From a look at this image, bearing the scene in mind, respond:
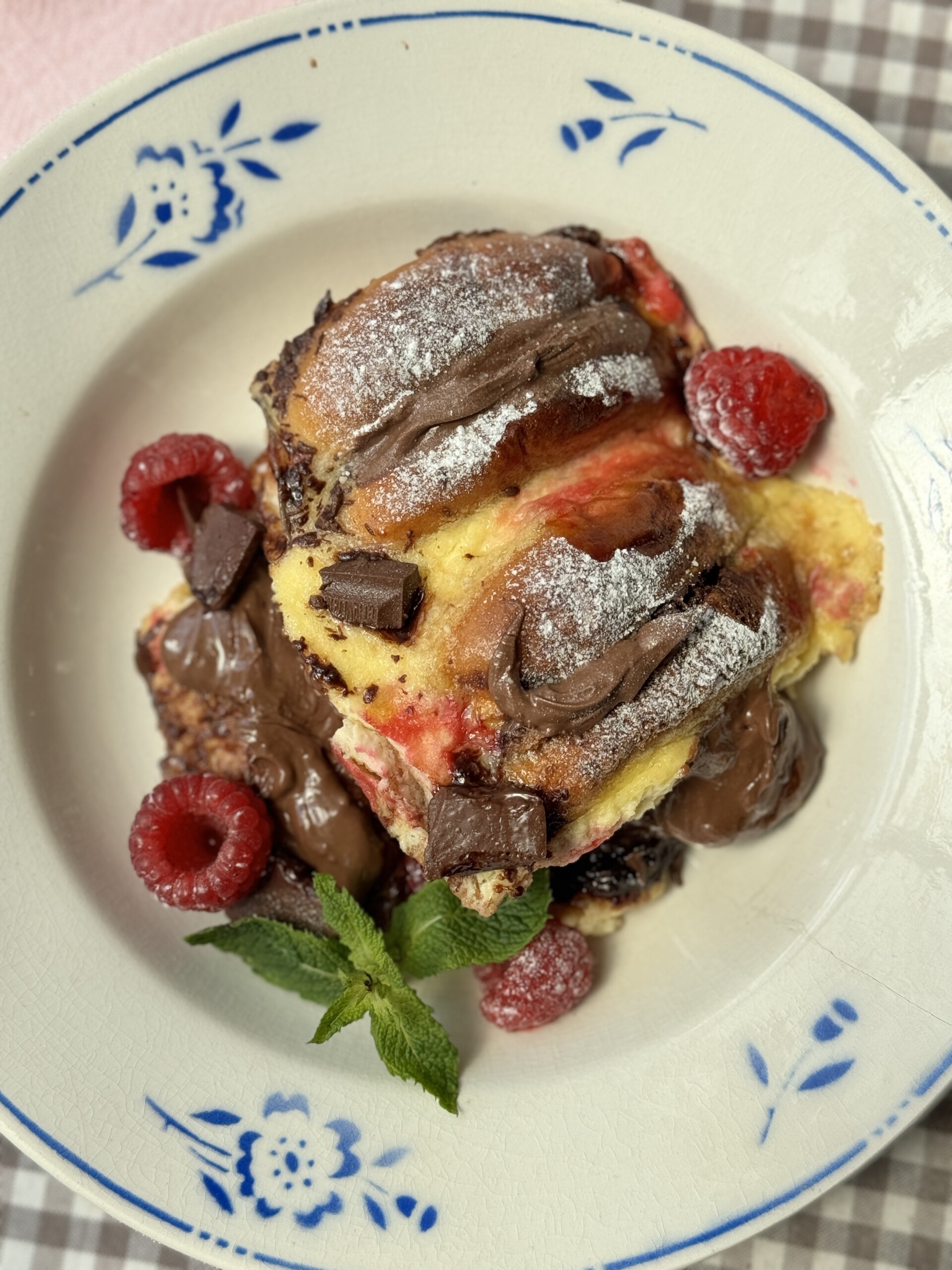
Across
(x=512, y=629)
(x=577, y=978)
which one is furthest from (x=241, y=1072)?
(x=512, y=629)

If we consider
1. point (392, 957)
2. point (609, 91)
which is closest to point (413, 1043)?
point (392, 957)

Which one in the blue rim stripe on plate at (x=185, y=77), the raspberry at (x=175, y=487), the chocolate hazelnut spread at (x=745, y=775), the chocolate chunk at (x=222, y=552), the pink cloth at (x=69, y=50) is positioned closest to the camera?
the chocolate hazelnut spread at (x=745, y=775)

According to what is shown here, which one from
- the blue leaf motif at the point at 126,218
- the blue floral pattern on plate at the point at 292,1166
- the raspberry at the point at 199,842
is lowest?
the blue floral pattern on plate at the point at 292,1166

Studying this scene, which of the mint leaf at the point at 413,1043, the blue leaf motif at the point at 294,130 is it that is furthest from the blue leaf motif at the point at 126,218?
the mint leaf at the point at 413,1043

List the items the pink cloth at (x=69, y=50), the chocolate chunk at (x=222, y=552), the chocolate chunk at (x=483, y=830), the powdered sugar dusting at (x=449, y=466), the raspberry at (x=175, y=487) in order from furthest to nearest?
the pink cloth at (x=69, y=50) → the raspberry at (x=175, y=487) → the chocolate chunk at (x=222, y=552) → the powdered sugar dusting at (x=449, y=466) → the chocolate chunk at (x=483, y=830)

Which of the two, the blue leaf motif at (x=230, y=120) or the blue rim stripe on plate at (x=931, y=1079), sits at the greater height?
the blue leaf motif at (x=230, y=120)

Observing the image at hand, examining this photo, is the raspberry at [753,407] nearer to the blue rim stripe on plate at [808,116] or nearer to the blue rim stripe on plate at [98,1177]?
the blue rim stripe on plate at [808,116]

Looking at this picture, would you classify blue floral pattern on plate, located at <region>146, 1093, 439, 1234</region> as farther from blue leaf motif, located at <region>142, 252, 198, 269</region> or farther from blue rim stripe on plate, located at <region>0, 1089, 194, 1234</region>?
blue leaf motif, located at <region>142, 252, 198, 269</region>
